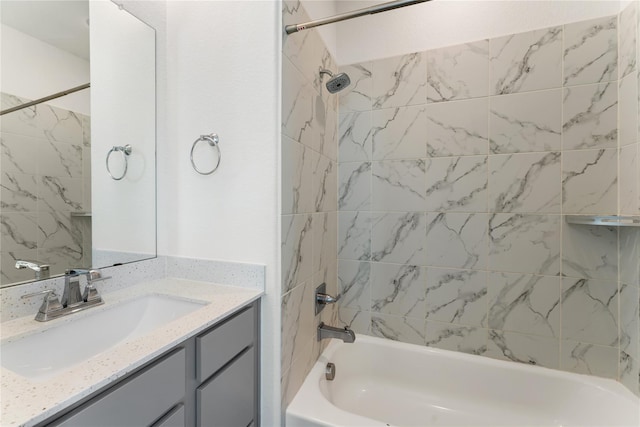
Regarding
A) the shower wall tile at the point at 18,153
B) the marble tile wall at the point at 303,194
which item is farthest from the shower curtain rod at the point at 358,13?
the shower wall tile at the point at 18,153

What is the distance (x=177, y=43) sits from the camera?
4.32 feet

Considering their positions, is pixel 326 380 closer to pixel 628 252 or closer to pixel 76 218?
pixel 76 218

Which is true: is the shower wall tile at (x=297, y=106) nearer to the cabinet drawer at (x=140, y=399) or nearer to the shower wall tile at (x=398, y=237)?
the shower wall tile at (x=398, y=237)

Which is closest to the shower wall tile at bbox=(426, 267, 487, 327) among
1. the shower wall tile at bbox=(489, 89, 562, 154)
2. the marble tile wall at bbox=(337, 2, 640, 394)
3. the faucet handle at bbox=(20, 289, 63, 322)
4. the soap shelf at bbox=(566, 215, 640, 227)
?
the marble tile wall at bbox=(337, 2, 640, 394)

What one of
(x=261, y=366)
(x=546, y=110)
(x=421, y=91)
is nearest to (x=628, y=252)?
(x=546, y=110)

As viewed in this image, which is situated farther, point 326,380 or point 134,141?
point 326,380

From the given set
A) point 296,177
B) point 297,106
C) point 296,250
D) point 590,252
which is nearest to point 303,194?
point 296,177

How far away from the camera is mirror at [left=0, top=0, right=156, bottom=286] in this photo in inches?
34.6

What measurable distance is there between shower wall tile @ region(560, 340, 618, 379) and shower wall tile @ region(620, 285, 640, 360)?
7cm

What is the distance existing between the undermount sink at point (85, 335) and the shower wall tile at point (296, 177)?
532 millimetres

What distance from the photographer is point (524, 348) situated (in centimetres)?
151

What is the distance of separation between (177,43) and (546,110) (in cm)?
184

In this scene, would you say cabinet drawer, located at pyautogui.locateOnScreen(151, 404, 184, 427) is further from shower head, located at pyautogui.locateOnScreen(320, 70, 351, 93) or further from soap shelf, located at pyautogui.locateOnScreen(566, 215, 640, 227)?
soap shelf, located at pyautogui.locateOnScreen(566, 215, 640, 227)

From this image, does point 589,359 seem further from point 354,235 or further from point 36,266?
point 36,266
